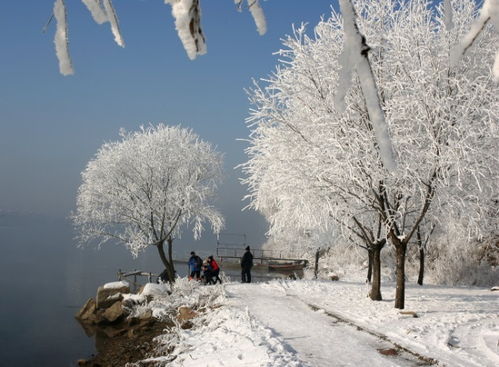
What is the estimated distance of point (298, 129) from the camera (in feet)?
45.5

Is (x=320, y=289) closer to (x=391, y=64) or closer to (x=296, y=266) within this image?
(x=391, y=64)

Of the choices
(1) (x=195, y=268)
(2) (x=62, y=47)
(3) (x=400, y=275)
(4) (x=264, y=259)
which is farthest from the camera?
(4) (x=264, y=259)

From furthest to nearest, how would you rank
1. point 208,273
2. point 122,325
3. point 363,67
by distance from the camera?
1. point 122,325
2. point 208,273
3. point 363,67

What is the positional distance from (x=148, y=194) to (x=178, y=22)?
78.8ft

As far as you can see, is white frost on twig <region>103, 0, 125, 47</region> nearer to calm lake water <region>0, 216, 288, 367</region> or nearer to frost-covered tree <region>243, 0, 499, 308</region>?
frost-covered tree <region>243, 0, 499, 308</region>

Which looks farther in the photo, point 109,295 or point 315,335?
point 109,295

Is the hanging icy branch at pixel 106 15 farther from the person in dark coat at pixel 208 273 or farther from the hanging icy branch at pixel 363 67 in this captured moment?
the person in dark coat at pixel 208 273

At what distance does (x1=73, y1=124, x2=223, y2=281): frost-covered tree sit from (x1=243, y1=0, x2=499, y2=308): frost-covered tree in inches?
417

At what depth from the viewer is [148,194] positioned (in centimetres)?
2473

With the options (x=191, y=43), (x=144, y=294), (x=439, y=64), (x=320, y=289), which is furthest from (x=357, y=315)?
(x=191, y=43)

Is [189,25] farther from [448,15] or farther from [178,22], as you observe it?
[448,15]

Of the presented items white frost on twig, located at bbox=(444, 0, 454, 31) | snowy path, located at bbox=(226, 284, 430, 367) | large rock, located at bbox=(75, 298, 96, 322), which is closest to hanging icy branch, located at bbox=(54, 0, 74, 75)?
white frost on twig, located at bbox=(444, 0, 454, 31)

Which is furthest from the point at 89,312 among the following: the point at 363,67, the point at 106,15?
the point at 363,67

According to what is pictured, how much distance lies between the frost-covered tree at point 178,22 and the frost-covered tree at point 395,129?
8140 mm
